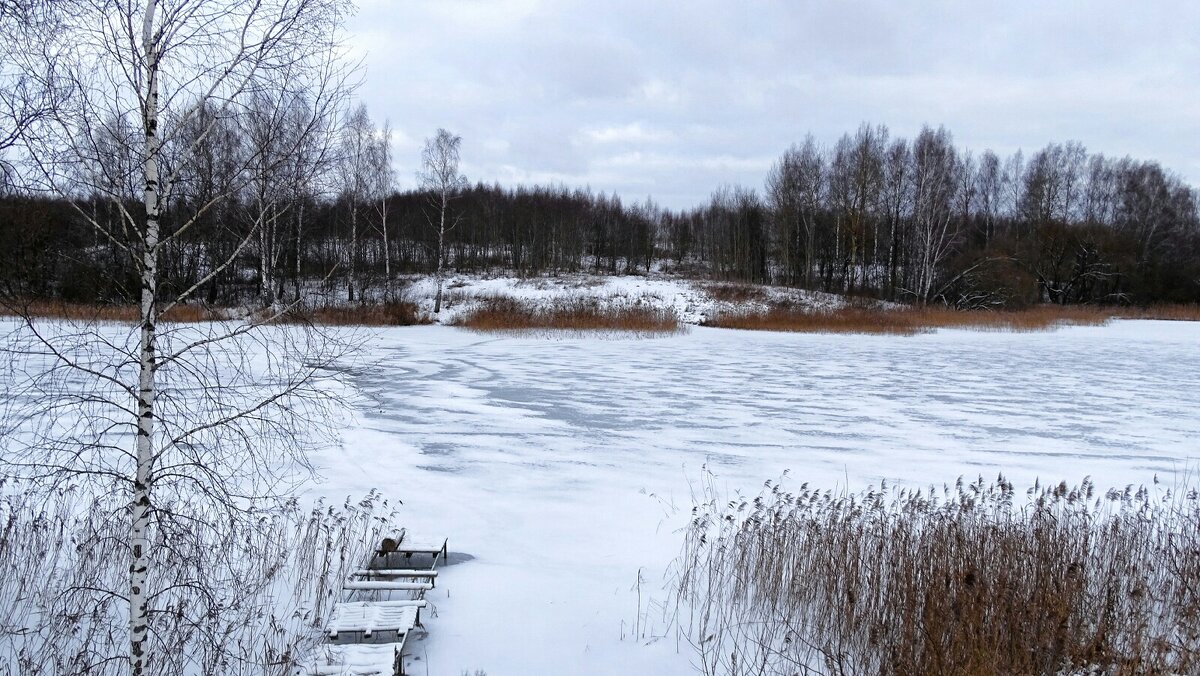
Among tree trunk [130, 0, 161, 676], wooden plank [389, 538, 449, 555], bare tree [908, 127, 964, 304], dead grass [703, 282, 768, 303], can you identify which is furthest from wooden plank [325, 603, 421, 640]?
bare tree [908, 127, 964, 304]

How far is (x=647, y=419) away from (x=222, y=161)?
7063mm

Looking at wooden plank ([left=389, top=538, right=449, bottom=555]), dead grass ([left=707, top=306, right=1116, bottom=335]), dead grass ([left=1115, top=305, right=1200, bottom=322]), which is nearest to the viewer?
wooden plank ([left=389, top=538, right=449, bottom=555])

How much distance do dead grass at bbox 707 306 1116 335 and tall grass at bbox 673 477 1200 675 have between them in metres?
20.4

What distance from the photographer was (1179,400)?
11.3 m

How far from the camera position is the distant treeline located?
3481cm

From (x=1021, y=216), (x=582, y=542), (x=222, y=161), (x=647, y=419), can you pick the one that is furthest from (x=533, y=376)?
(x=1021, y=216)

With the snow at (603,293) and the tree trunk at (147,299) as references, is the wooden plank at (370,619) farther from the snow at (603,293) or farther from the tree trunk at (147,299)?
the snow at (603,293)

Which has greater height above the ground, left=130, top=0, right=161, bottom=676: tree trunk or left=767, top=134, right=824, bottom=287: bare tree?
left=767, top=134, right=824, bottom=287: bare tree

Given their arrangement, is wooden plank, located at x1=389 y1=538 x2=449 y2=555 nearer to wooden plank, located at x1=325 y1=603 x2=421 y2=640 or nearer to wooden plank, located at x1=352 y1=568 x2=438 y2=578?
wooden plank, located at x1=352 y1=568 x2=438 y2=578

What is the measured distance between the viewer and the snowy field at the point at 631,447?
413 cm

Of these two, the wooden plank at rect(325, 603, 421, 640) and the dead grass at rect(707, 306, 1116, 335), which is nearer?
the wooden plank at rect(325, 603, 421, 640)

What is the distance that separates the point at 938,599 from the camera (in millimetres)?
3555

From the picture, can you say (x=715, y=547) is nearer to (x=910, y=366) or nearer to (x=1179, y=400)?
(x=1179, y=400)

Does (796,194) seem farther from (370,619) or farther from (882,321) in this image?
(370,619)
